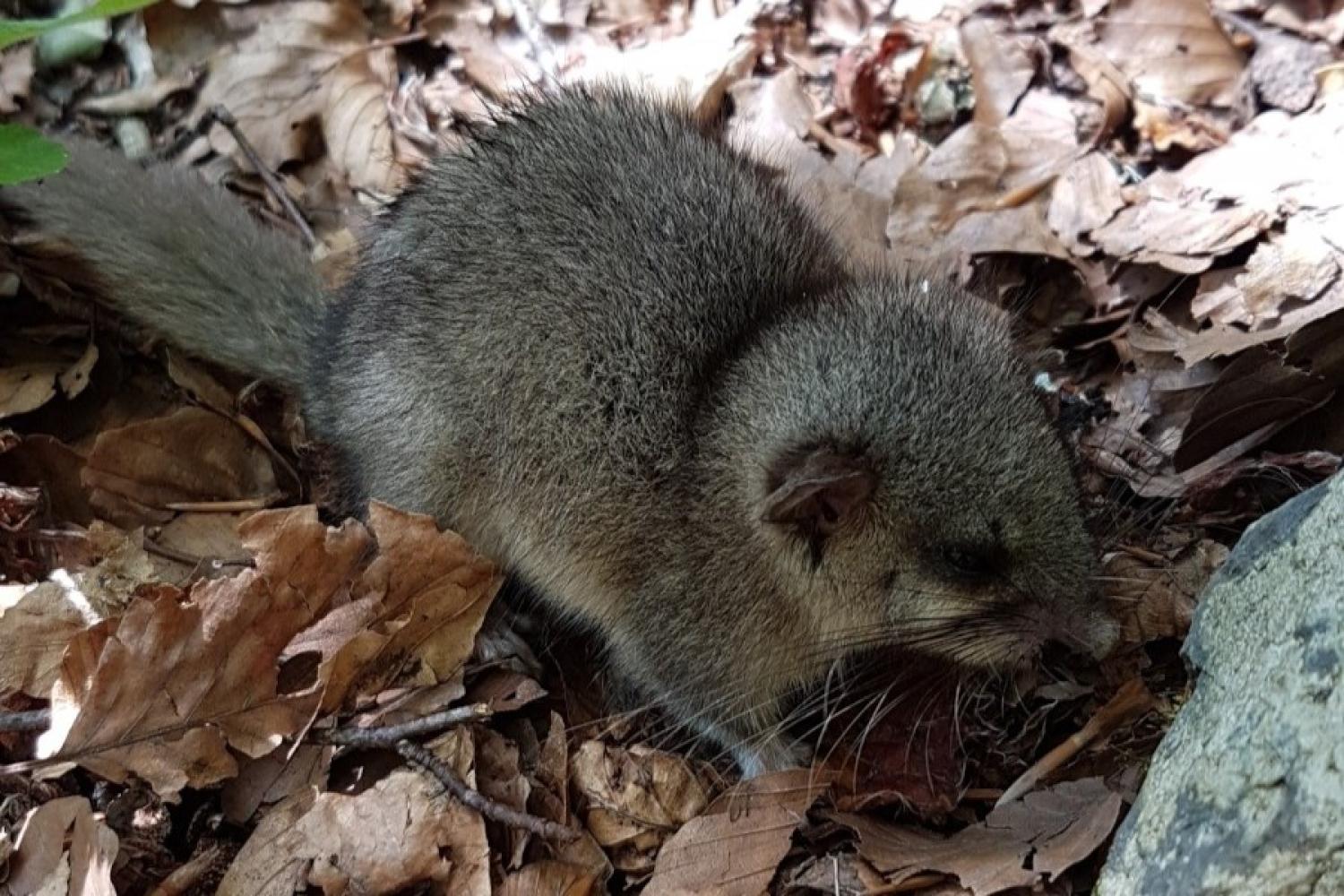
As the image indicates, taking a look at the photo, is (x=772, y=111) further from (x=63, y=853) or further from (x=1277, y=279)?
(x=63, y=853)

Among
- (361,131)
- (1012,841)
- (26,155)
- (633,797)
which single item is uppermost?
(26,155)

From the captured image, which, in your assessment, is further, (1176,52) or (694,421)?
(1176,52)

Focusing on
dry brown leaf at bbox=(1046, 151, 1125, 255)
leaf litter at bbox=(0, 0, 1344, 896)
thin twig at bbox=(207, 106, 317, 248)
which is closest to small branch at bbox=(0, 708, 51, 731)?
leaf litter at bbox=(0, 0, 1344, 896)

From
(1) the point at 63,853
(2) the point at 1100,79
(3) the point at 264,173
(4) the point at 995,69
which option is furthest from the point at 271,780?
(2) the point at 1100,79

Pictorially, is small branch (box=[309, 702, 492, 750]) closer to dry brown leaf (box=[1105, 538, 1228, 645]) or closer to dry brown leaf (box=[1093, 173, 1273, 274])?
dry brown leaf (box=[1105, 538, 1228, 645])

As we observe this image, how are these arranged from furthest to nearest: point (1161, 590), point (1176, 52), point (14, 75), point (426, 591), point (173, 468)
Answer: point (1176, 52), point (14, 75), point (173, 468), point (426, 591), point (1161, 590)

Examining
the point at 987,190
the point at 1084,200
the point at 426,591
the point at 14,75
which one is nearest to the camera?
the point at 426,591

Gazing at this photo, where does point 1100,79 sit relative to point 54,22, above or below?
below
